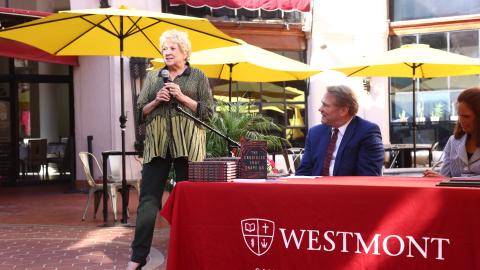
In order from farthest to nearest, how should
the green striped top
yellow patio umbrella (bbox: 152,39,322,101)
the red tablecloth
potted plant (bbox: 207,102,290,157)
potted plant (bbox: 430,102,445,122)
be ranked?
potted plant (bbox: 430,102,445,122), yellow patio umbrella (bbox: 152,39,322,101), potted plant (bbox: 207,102,290,157), the green striped top, the red tablecloth

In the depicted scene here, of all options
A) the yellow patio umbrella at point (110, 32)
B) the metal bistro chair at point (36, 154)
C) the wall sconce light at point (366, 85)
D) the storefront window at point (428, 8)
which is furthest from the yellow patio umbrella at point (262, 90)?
the yellow patio umbrella at point (110, 32)

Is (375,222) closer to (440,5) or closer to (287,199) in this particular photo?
(287,199)

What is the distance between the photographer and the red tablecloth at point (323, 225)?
10.6 feet

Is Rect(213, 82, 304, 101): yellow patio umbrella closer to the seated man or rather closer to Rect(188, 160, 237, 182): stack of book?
the seated man

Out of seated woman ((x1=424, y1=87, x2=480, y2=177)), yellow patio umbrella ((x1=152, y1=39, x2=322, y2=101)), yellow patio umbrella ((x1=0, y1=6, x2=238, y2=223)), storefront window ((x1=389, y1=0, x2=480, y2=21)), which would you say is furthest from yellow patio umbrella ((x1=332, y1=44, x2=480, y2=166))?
seated woman ((x1=424, y1=87, x2=480, y2=177))

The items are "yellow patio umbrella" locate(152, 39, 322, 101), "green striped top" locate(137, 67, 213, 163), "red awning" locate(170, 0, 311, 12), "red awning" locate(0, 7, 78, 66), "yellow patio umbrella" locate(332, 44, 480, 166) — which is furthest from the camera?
"red awning" locate(170, 0, 311, 12)

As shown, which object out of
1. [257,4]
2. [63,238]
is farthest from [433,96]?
[63,238]

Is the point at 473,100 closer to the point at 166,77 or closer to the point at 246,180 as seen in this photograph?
the point at 246,180

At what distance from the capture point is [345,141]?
15.4 feet

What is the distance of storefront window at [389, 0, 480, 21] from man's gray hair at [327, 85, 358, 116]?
11745 millimetres

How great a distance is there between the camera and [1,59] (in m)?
14.9

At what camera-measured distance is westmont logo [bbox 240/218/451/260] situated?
3.28 metres

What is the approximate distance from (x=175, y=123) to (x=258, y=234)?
64.8 inches

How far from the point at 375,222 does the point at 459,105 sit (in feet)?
5.41
